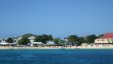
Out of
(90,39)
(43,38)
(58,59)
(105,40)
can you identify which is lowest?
(58,59)

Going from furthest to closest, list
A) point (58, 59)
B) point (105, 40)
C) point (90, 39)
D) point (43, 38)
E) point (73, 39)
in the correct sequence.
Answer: point (43, 38)
point (90, 39)
point (73, 39)
point (105, 40)
point (58, 59)

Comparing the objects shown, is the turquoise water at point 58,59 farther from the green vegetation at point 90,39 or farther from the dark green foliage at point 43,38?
the dark green foliage at point 43,38

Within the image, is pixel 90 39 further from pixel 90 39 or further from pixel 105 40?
pixel 105 40

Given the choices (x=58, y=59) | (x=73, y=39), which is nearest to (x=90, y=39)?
(x=73, y=39)

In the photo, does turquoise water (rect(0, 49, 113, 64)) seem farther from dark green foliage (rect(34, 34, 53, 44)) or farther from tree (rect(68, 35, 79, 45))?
dark green foliage (rect(34, 34, 53, 44))

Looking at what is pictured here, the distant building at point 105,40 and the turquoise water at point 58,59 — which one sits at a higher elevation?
the distant building at point 105,40

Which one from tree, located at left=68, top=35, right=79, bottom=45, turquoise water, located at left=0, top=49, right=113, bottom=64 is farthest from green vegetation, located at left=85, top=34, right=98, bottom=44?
turquoise water, located at left=0, top=49, right=113, bottom=64

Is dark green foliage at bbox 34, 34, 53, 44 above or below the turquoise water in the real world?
above

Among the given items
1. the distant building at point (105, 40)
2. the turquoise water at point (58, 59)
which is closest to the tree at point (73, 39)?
the distant building at point (105, 40)

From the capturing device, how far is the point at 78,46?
168875mm

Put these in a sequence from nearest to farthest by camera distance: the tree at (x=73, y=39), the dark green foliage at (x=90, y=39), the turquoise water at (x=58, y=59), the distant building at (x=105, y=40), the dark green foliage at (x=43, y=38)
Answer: the turquoise water at (x=58, y=59)
the distant building at (x=105, y=40)
the tree at (x=73, y=39)
the dark green foliage at (x=90, y=39)
the dark green foliage at (x=43, y=38)

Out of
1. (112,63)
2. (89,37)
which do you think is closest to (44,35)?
(89,37)

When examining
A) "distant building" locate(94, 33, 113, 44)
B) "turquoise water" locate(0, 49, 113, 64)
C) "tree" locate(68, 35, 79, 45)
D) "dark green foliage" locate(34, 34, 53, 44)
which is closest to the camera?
"turquoise water" locate(0, 49, 113, 64)

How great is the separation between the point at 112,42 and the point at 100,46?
29.0 ft
